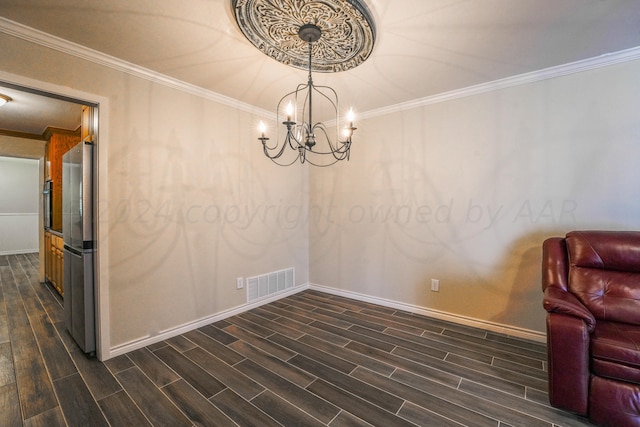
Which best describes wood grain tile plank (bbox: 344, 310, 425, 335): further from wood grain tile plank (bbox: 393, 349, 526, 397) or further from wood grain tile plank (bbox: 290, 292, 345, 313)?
wood grain tile plank (bbox: 393, 349, 526, 397)

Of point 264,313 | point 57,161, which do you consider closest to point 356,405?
point 264,313

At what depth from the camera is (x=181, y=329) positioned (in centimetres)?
268

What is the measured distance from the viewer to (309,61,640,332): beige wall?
7.43 feet

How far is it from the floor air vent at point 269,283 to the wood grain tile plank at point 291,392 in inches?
48.9

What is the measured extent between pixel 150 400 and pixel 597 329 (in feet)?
9.75

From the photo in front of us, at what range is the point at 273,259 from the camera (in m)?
3.68

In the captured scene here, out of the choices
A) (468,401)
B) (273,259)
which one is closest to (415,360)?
(468,401)

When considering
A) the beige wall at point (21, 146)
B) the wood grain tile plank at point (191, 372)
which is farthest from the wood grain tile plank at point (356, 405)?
the beige wall at point (21, 146)

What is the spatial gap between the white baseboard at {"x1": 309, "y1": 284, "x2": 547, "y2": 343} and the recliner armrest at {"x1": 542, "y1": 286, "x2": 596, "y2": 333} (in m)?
0.92

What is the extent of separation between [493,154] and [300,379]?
283 cm

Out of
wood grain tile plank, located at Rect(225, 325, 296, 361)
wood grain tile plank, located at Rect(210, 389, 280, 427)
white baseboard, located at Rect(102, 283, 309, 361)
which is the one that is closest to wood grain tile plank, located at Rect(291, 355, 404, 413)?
wood grain tile plank, located at Rect(225, 325, 296, 361)

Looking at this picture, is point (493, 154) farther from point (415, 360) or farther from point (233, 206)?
point (233, 206)

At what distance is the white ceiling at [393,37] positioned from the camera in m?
1.66

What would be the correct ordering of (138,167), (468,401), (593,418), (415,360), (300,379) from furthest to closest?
(138,167)
(415,360)
(300,379)
(468,401)
(593,418)
